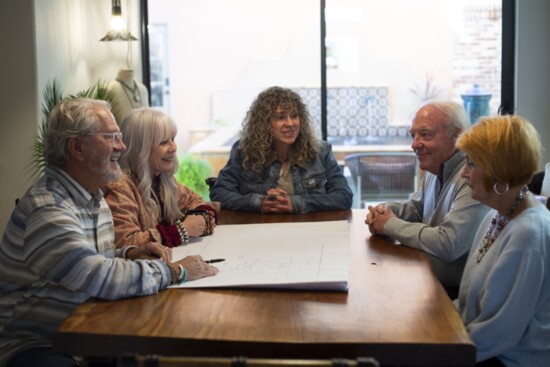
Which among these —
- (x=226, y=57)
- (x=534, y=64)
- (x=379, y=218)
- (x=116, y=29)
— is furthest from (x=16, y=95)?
(x=534, y=64)

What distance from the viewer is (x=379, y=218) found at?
2826mm

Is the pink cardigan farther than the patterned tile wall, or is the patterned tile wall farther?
the patterned tile wall

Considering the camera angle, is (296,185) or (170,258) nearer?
(170,258)

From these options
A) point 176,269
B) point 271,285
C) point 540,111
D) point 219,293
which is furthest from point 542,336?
point 540,111

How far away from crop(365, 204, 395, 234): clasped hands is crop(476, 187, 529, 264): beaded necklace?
1.68 feet

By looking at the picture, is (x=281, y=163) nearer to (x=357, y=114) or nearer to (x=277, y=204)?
(x=277, y=204)

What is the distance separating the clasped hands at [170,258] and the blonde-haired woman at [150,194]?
0.14 m

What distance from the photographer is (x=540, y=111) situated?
611 centimetres

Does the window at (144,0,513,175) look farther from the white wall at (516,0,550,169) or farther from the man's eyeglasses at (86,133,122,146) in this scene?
the man's eyeglasses at (86,133,122,146)

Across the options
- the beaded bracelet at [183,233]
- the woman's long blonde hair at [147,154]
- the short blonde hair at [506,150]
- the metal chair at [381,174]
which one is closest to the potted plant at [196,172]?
the metal chair at [381,174]

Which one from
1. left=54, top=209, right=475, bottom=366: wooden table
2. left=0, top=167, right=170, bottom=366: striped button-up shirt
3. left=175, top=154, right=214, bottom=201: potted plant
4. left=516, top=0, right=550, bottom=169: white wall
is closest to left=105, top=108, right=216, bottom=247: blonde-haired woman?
left=0, top=167, right=170, bottom=366: striped button-up shirt

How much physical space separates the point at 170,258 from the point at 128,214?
12.7 inches

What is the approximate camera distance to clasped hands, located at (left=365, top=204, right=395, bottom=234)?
110 inches

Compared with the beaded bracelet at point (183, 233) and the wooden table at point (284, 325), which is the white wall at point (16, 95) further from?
the wooden table at point (284, 325)
